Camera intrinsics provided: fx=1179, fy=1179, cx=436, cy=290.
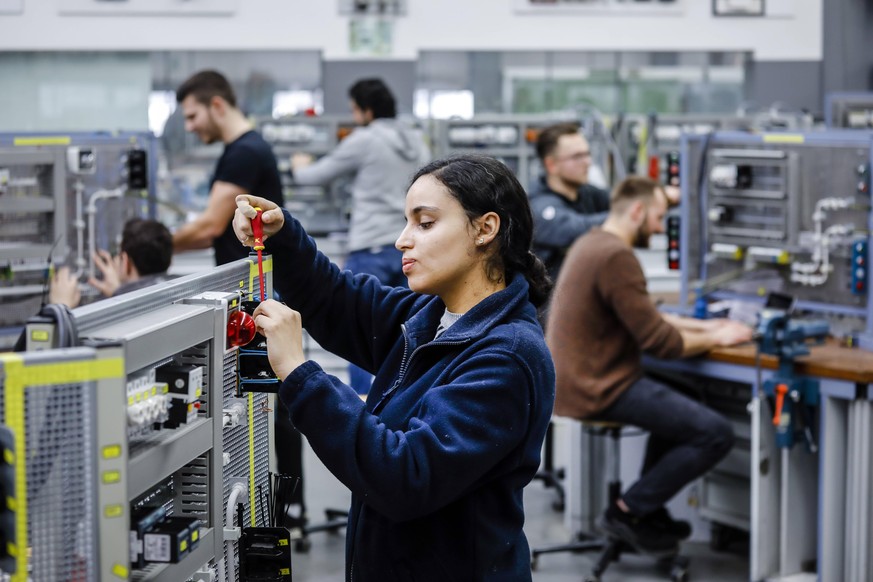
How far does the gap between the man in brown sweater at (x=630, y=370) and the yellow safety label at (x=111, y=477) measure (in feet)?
8.46

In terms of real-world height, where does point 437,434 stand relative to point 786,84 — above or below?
below

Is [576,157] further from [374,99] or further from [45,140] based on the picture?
[45,140]

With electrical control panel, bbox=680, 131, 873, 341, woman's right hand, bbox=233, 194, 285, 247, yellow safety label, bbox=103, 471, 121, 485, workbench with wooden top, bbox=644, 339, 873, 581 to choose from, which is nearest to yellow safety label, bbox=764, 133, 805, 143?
electrical control panel, bbox=680, 131, 873, 341

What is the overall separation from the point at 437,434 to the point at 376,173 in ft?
11.7

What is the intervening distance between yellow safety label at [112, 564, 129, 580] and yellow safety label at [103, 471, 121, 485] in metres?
0.09

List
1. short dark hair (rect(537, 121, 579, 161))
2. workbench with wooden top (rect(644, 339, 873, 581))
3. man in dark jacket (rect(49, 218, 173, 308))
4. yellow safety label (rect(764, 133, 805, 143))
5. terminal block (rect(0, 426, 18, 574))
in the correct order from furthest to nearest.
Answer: short dark hair (rect(537, 121, 579, 161)) → yellow safety label (rect(764, 133, 805, 143)) → man in dark jacket (rect(49, 218, 173, 308)) → workbench with wooden top (rect(644, 339, 873, 581)) → terminal block (rect(0, 426, 18, 574))

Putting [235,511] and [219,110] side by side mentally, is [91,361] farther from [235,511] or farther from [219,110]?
[219,110]

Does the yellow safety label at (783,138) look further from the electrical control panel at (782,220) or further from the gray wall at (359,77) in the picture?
the gray wall at (359,77)

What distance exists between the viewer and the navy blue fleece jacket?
156cm

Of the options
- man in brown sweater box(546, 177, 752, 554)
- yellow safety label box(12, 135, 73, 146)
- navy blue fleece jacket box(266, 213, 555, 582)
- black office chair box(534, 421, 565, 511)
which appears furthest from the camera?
black office chair box(534, 421, 565, 511)

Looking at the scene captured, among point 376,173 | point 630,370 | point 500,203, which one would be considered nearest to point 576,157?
point 376,173

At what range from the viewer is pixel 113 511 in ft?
4.05

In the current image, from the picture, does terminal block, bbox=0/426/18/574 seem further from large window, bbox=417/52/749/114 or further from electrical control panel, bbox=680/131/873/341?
large window, bbox=417/52/749/114

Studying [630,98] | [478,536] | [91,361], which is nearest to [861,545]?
[478,536]
